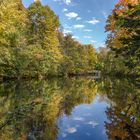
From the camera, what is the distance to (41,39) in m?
48.8

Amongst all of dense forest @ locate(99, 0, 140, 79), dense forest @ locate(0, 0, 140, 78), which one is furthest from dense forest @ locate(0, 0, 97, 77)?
dense forest @ locate(99, 0, 140, 79)

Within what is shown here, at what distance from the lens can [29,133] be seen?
967 cm

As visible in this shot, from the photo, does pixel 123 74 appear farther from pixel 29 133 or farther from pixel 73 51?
pixel 29 133

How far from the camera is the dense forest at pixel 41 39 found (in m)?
24.5

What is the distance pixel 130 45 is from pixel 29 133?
1594 centimetres

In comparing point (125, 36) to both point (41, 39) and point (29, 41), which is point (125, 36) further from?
point (41, 39)

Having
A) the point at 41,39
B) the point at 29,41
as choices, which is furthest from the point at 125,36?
the point at 41,39

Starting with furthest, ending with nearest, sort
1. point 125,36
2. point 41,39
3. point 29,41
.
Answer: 1. point 41,39
2. point 29,41
3. point 125,36

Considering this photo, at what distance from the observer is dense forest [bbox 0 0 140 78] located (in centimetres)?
2447

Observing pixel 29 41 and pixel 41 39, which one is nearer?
pixel 29 41

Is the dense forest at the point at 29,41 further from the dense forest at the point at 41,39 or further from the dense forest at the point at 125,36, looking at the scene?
the dense forest at the point at 125,36

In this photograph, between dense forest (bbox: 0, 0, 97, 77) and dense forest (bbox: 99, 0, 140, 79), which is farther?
dense forest (bbox: 0, 0, 97, 77)

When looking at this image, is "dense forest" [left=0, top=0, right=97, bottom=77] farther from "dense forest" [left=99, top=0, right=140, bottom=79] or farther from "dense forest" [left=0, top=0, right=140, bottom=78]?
"dense forest" [left=99, top=0, right=140, bottom=79]

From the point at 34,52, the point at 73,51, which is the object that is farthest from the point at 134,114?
the point at 73,51
